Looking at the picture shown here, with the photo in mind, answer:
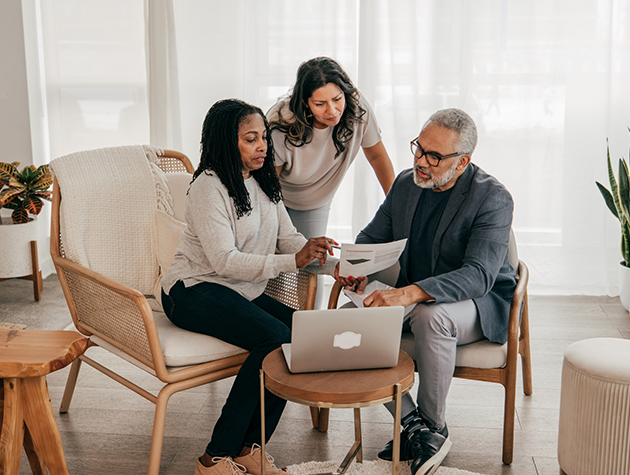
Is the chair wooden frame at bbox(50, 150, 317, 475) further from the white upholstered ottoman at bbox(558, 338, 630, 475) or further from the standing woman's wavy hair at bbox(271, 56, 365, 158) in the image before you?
the white upholstered ottoman at bbox(558, 338, 630, 475)

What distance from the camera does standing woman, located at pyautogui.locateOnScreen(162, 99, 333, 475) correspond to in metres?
1.68

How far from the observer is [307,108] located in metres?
2.13

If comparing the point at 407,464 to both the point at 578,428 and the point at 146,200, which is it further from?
the point at 146,200

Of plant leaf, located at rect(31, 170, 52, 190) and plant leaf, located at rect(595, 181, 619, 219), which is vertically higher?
plant leaf, located at rect(31, 170, 52, 190)

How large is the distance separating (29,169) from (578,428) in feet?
9.82

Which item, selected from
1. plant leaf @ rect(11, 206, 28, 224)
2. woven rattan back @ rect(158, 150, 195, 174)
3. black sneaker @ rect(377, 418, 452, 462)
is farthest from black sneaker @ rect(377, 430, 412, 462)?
plant leaf @ rect(11, 206, 28, 224)

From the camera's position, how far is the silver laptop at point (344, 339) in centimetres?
136

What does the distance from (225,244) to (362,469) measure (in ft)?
2.59

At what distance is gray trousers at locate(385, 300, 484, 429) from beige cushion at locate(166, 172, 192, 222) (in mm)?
945

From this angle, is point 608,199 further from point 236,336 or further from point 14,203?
point 14,203

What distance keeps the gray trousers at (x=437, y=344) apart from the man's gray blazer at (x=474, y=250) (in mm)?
38

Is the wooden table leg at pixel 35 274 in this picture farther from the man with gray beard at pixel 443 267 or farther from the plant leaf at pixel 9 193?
the man with gray beard at pixel 443 267

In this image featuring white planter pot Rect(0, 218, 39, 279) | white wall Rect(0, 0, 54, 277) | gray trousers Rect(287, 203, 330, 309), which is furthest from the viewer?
white wall Rect(0, 0, 54, 277)

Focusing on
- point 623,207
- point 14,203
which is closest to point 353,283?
point 623,207
